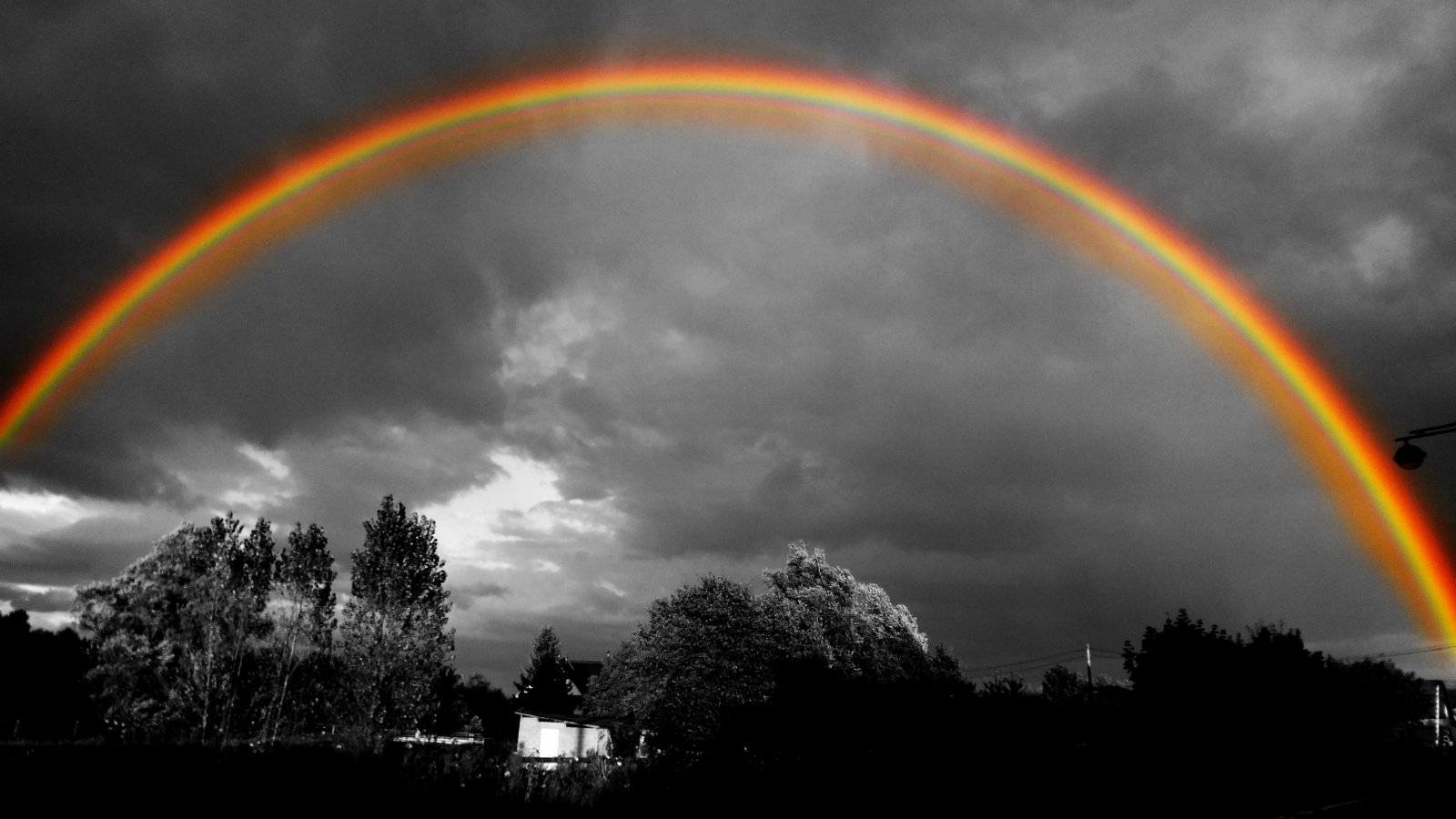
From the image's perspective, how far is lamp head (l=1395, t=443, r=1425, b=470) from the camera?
46.4 ft

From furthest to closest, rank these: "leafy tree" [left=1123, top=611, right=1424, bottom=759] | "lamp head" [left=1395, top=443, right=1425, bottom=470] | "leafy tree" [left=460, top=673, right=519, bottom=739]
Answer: "leafy tree" [left=460, top=673, right=519, bottom=739] → "leafy tree" [left=1123, top=611, right=1424, bottom=759] → "lamp head" [left=1395, top=443, right=1425, bottom=470]

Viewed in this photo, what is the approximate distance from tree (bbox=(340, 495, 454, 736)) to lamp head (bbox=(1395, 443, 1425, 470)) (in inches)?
1315

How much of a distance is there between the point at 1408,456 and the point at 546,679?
110934 mm

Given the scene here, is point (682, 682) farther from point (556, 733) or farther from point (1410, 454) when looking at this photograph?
point (1410, 454)

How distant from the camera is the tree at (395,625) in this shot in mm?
36562

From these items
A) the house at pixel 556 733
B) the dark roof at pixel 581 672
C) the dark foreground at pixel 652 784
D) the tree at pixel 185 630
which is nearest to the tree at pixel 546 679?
the dark roof at pixel 581 672

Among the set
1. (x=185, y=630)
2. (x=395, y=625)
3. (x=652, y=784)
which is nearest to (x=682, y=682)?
(x=395, y=625)

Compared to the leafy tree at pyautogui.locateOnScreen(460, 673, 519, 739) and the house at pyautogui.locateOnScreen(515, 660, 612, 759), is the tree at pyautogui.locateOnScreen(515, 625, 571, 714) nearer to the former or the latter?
the leafy tree at pyautogui.locateOnScreen(460, 673, 519, 739)

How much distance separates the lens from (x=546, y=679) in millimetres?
115000

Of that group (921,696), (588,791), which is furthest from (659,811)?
(921,696)

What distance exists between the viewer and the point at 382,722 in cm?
3612

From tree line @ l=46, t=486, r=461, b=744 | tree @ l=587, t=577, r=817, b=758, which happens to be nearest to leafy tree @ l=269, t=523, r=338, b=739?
tree line @ l=46, t=486, r=461, b=744

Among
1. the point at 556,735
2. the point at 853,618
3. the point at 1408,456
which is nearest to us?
the point at 1408,456

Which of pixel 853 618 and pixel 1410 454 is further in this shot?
pixel 853 618
